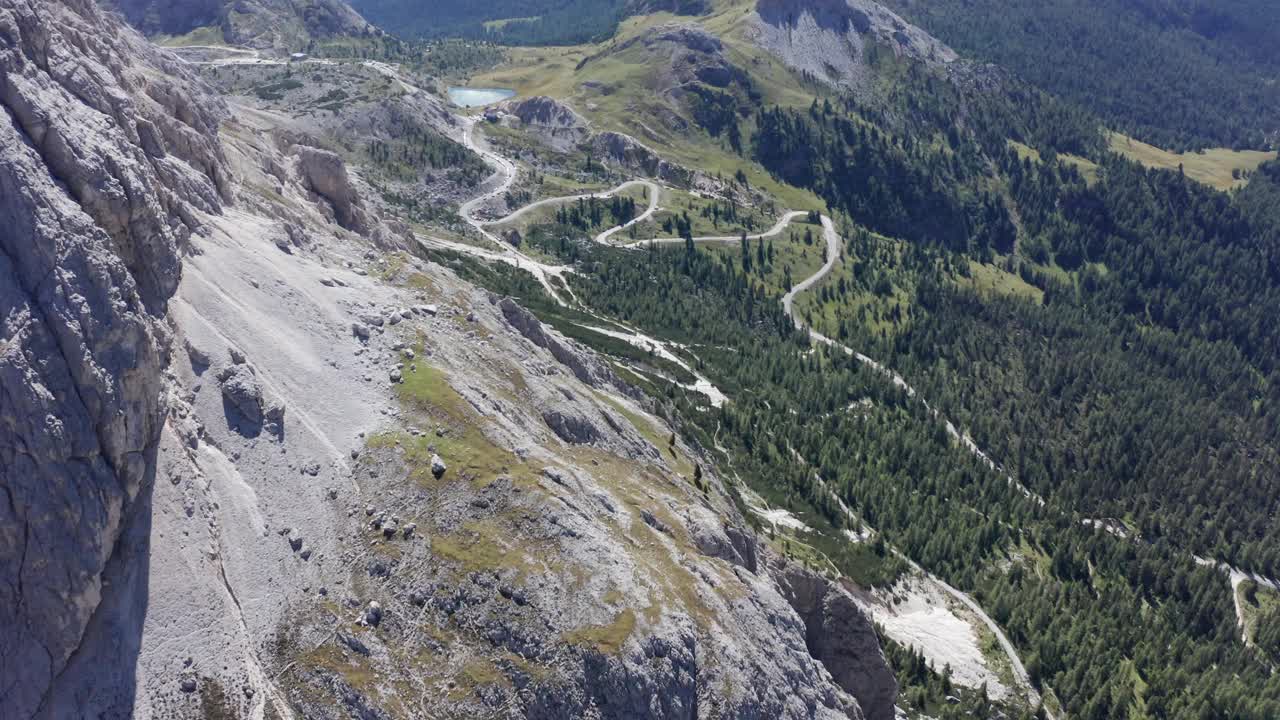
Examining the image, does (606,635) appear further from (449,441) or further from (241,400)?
(241,400)

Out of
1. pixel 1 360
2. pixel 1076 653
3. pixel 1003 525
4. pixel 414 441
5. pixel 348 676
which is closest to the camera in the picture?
pixel 1 360

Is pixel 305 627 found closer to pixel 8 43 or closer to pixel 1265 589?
pixel 8 43

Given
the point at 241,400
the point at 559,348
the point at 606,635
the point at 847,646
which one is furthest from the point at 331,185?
the point at 847,646

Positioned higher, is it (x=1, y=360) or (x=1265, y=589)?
(x=1, y=360)

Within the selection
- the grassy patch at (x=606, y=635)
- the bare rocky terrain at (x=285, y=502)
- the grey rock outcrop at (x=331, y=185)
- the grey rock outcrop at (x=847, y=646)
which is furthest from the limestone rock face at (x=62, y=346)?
the grey rock outcrop at (x=847, y=646)

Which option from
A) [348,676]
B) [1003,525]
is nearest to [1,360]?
→ [348,676]
